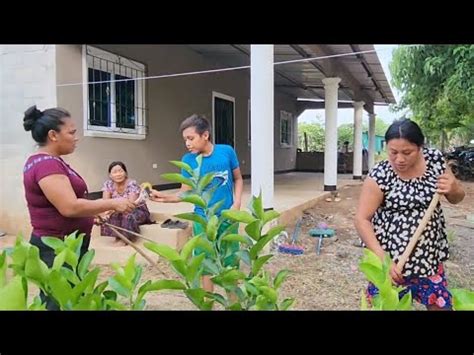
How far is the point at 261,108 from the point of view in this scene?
492 centimetres

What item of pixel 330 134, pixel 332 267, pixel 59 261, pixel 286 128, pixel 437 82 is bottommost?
pixel 332 267

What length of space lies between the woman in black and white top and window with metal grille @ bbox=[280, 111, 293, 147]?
12.3m

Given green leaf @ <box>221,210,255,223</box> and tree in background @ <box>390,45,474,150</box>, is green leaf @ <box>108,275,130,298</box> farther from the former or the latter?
tree in background @ <box>390,45,474,150</box>

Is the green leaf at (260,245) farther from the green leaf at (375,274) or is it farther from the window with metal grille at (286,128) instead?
the window with metal grille at (286,128)

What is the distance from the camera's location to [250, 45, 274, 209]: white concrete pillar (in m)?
4.91

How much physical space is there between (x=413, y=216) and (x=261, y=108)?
3.06 meters

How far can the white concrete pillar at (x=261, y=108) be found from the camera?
193 inches

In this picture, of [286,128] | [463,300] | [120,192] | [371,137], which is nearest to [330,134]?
[120,192]

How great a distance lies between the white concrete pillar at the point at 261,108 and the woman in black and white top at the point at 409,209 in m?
2.85

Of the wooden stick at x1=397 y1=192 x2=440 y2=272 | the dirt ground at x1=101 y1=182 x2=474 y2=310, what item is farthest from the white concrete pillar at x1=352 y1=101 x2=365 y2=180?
the wooden stick at x1=397 y1=192 x2=440 y2=272

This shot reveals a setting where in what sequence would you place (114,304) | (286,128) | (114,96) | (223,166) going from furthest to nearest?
(286,128) < (114,96) < (223,166) < (114,304)

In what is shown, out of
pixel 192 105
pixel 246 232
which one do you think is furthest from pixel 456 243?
pixel 246 232

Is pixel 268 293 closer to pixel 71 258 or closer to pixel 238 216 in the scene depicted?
pixel 238 216
